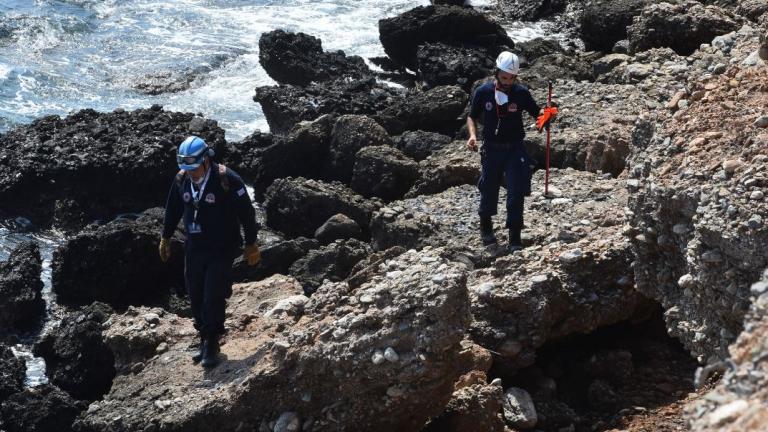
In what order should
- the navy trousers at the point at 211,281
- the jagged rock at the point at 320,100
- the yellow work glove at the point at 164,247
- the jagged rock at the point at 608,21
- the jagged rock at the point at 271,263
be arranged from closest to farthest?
the navy trousers at the point at 211,281
the yellow work glove at the point at 164,247
the jagged rock at the point at 271,263
the jagged rock at the point at 320,100
the jagged rock at the point at 608,21

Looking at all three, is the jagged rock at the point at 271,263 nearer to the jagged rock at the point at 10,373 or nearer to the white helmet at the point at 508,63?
the jagged rock at the point at 10,373

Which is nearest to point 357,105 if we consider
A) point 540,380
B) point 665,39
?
point 665,39

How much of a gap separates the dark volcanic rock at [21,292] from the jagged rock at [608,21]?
11866 mm

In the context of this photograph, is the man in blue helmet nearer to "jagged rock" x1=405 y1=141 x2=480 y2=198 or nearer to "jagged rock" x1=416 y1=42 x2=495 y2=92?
"jagged rock" x1=405 y1=141 x2=480 y2=198

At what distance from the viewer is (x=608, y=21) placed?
20891 mm

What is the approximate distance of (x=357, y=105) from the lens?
18984 millimetres

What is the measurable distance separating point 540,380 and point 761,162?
300 cm

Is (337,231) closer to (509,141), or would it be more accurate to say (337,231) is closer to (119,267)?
(119,267)

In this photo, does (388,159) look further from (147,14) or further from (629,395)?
(147,14)

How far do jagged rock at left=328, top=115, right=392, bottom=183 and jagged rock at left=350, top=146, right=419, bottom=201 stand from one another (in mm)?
690

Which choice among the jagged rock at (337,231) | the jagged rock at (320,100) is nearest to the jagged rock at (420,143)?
the jagged rock at (337,231)

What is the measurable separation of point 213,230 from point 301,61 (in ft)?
42.8

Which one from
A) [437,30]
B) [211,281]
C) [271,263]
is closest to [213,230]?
[211,281]

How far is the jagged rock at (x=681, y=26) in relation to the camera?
16.8 m
